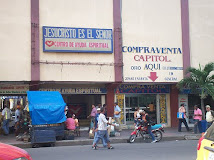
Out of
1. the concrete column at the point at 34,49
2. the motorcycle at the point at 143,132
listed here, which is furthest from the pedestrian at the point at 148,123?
the concrete column at the point at 34,49

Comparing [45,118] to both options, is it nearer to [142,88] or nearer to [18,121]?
[18,121]

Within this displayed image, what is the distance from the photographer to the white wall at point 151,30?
20.5 m

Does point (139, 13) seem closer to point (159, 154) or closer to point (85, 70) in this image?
point (85, 70)

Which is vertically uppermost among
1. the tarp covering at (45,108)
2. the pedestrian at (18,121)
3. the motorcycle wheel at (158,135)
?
the tarp covering at (45,108)

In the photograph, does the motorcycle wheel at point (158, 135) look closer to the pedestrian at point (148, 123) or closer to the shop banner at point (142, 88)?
the pedestrian at point (148, 123)

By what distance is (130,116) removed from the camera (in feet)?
73.4

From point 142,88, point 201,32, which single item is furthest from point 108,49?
point 201,32

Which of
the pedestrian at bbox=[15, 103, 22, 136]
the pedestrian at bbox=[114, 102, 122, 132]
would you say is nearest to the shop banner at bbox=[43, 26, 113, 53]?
the pedestrian at bbox=[114, 102, 122, 132]

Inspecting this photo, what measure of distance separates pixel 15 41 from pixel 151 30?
29.2 feet

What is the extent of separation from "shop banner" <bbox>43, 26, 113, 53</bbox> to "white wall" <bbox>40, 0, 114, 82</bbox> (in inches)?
11.4

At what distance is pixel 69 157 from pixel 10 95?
10.5m

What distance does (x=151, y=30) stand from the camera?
21016 millimetres

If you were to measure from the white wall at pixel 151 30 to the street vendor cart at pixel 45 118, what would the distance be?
600 cm

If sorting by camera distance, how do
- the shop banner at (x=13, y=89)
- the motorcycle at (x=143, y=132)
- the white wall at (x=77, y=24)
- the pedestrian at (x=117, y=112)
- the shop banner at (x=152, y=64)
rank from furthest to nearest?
the shop banner at (x=152, y=64) → the shop banner at (x=13, y=89) → the pedestrian at (x=117, y=112) → the white wall at (x=77, y=24) → the motorcycle at (x=143, y=132)
